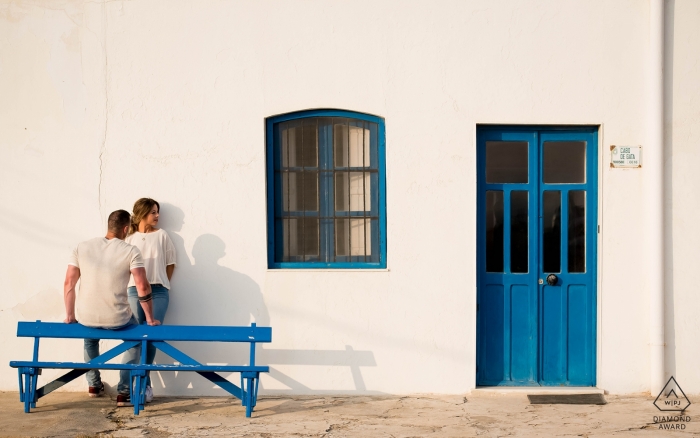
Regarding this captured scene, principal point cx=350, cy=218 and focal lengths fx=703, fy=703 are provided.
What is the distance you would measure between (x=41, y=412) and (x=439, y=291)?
11.6 ft

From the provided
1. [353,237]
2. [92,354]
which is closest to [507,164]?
[353,237]

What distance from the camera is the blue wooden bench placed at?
571cm

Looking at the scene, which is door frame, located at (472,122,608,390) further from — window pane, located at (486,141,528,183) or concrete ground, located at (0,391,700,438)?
concrete ground, located at (0,391,700,438)

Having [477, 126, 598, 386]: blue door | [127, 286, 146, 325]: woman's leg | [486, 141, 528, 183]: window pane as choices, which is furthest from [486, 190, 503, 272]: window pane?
[127, 286, 146, 325]: woman's leg

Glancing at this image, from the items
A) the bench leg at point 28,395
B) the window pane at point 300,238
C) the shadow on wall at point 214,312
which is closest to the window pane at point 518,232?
the shadow on wall at point 214,312

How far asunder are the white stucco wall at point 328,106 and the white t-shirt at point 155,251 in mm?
178

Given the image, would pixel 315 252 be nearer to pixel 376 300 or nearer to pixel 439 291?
pixel 376 300

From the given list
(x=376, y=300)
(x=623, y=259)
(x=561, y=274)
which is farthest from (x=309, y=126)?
(x=623, y=259)

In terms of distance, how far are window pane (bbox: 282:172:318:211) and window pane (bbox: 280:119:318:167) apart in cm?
10

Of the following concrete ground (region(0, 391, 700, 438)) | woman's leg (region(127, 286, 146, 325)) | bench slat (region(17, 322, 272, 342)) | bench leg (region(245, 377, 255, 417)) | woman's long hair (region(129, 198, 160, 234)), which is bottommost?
concrete ground (region(0, 391, 700, 438))

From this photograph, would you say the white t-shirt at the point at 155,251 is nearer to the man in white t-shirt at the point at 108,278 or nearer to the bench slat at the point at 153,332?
the man in white t-shirt at the point at 108,278

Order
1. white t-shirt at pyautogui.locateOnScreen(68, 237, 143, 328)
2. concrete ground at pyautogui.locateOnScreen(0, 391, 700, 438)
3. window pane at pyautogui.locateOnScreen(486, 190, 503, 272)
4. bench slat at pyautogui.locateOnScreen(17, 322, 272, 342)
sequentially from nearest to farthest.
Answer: concrete ground at pyautogui.locateOnScreen(0, 391, 700, 438), white t-shirt at pyautogui.locateOnScreen(68, 237, 143, 328), bench slat at pyautogui.locateOnScreen(17, 322, 272, 342), window pane at pyautogui.locateOnScreen(486, 190, 503, 272)

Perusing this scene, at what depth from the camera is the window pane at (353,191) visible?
6.54 meters

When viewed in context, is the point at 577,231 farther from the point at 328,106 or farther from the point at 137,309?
the point at 137,309
